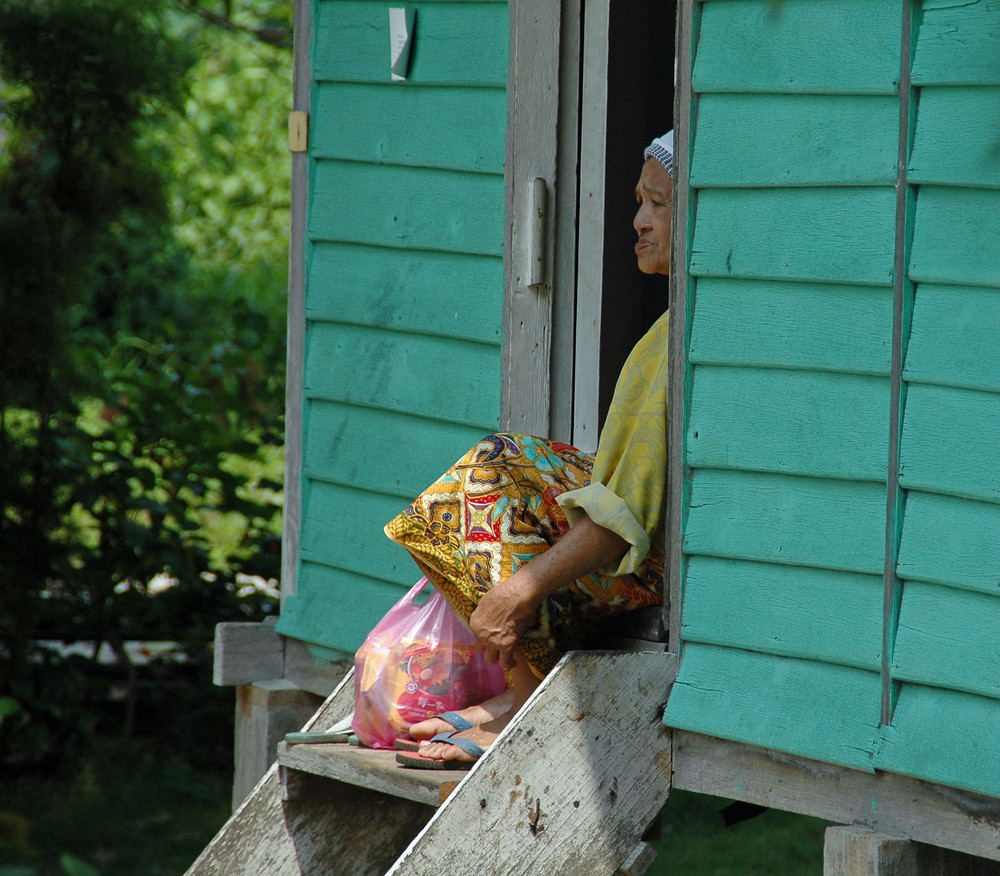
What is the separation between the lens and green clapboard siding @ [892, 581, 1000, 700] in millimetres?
2498

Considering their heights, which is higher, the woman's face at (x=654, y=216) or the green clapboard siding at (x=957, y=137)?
the green clapboard siding at (x=957, y=137)

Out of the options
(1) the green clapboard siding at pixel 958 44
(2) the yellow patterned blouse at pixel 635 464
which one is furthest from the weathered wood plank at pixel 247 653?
(1) the green clapboard siding at pixel 958 44

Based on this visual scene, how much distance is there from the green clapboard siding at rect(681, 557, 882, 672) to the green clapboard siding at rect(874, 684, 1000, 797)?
0.36 ft

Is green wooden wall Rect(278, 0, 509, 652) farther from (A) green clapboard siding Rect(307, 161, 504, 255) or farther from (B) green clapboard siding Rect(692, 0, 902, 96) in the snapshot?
(B) green clapboard siding Rect(692, 0, 902, 96)

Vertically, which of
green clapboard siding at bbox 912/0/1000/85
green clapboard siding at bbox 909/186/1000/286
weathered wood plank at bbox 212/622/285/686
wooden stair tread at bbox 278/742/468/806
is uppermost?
green clapboard siding at bbox 912/0/1000/85

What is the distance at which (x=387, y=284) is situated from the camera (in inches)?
153

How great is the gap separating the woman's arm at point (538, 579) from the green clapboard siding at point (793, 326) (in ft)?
1.39

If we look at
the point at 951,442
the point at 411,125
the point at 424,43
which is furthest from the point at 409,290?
the point at 951,442

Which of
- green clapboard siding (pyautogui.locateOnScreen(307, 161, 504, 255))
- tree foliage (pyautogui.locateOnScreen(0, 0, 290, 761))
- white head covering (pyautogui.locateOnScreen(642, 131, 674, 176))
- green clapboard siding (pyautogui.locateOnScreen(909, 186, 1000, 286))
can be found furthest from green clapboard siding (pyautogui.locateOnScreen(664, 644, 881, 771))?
tree foliage (pyautogui.locateOnScreen(0, 0, 290, 761))

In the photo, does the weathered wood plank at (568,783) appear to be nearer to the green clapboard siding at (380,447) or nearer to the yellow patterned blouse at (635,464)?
the yellow patterned blouse at (635,464)

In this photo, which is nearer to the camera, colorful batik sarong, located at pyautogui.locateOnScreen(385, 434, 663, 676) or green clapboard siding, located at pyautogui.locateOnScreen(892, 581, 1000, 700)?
green clapboard siding, located at pyautogui.locateOnScreen(892, 581, 1000, 700)

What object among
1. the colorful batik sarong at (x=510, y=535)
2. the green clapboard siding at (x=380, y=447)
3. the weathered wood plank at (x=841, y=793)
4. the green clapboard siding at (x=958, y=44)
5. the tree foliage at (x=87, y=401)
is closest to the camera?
the green clapboard siding at (x=958, y=44)

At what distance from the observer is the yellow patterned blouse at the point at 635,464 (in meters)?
2.90

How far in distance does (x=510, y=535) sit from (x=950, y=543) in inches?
35.2
